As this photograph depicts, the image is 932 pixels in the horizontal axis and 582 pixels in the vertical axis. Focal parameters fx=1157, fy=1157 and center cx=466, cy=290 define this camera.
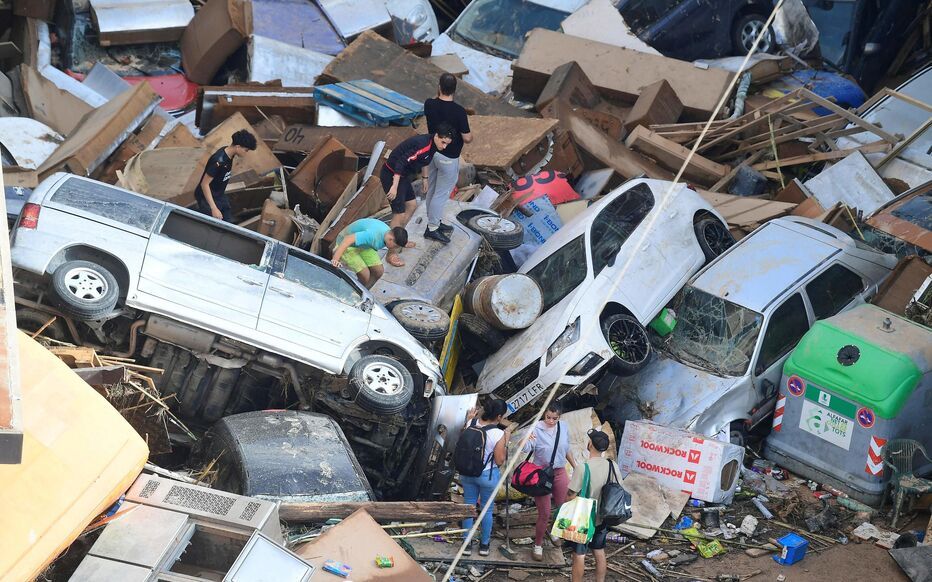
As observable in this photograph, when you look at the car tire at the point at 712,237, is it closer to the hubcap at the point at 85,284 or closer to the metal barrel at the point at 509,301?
the metal barrel at the point at 509,301

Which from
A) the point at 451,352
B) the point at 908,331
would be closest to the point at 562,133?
the point at 451,352

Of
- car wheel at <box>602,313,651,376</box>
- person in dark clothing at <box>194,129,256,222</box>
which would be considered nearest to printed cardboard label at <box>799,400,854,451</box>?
car wheel at <box>602,313,651,376</box>

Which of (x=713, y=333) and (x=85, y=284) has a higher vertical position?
(x=713, y=333)

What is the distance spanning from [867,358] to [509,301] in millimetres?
3302

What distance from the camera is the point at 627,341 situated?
10977 mm

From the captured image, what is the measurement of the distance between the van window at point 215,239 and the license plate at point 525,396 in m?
2.67

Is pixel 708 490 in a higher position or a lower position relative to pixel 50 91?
lower

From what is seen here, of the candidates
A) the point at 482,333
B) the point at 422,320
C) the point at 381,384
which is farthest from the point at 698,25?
the point at 381,384

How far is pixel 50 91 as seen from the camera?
1455cm

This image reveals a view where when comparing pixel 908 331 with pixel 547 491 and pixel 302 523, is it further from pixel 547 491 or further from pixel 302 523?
pixel 302 523

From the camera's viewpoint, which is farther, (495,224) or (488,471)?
(495,224)

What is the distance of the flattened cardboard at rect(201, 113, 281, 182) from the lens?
13.2 meters

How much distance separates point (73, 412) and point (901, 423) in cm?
689

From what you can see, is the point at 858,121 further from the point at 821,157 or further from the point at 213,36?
the point at 213,36
